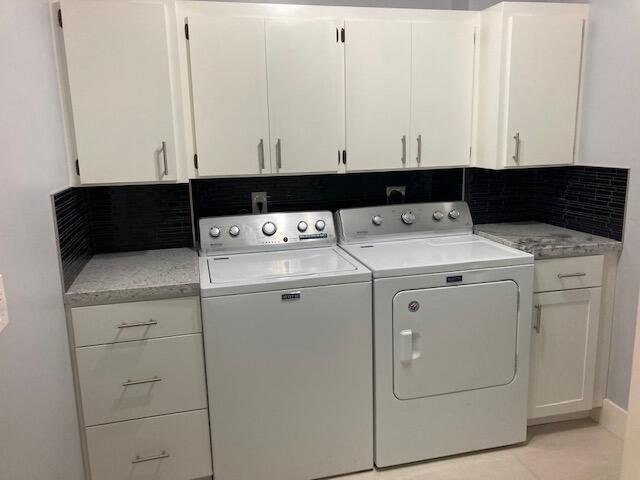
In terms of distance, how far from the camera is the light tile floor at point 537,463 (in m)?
2.24

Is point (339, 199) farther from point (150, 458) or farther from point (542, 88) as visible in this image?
point (150, 458)

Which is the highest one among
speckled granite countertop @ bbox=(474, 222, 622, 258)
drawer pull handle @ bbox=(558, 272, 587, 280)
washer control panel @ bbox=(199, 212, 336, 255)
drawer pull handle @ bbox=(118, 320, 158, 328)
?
washer control panel @ bbox=(199, 212, 336, 255)

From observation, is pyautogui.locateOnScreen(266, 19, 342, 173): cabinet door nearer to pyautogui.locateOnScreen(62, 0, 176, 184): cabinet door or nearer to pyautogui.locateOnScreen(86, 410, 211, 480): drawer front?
pyautogui.locateOnScreen(62, 0, 176, 184): cabinet door

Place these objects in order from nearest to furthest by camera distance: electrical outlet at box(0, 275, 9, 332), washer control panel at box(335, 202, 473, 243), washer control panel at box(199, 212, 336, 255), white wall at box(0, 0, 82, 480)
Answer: electrical outlet at box(0, 275, 9, 332)
white wall at box(0, 0, 82, 480)
washer control panel at box(199, 212, 336, 255)
washer control panel at box(335, 202, 473, 243)

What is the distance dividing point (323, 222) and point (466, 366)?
37.3 inches

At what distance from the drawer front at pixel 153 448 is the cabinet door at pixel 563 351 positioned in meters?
1.54

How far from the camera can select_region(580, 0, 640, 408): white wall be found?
224 centimetres

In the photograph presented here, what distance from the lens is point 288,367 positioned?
208cm

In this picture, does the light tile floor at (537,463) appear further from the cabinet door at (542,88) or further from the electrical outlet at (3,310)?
the electrical outlet at (3,310)

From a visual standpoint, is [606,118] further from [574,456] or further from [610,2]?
[574,456]

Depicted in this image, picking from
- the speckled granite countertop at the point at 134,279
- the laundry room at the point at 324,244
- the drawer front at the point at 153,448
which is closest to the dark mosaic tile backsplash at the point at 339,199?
the laundry room at the point at 324,244

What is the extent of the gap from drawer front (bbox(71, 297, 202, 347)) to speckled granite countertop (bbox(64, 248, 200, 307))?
0.09 feet

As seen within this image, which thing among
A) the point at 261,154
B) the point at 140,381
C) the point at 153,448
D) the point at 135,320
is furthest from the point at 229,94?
the point at 153,448

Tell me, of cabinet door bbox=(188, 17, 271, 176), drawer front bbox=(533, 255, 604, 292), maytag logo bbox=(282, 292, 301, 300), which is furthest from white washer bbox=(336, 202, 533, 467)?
cabinet door bbox=(188, 17, 271, 176)
